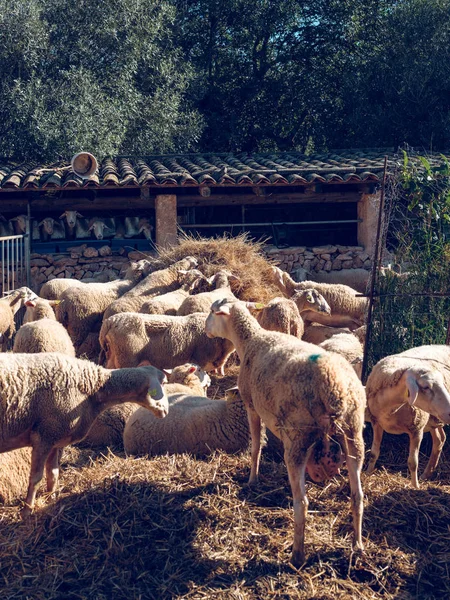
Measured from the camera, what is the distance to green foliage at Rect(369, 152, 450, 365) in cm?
791

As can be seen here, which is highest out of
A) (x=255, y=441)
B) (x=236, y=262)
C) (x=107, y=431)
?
(x=236, y=262)

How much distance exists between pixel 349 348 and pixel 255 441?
2.74 m

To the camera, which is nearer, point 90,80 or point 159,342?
point 159,342

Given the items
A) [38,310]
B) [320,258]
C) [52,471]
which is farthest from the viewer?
[320,258]

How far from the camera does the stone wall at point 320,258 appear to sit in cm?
1422

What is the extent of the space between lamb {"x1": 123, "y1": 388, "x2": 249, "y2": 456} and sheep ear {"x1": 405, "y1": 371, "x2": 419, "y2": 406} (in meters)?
1.64

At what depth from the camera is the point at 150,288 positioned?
1177cm

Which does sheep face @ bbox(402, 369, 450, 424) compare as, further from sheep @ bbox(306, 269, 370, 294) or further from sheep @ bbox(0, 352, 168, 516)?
sheep @ bbox(306, 269, 370, 294)

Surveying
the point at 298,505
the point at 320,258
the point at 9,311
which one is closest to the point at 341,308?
the point at 320,258

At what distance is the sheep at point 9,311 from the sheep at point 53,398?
5.27 metres

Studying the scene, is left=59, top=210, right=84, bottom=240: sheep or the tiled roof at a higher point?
the tiled roof

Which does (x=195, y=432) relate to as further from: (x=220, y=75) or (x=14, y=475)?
(x=220, y=75)

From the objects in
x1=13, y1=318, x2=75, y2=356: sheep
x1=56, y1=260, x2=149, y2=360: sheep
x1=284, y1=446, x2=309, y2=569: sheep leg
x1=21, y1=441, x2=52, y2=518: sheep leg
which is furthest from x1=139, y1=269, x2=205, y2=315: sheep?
x1=284, y1=446, x2=309, y2=569: sheep leg

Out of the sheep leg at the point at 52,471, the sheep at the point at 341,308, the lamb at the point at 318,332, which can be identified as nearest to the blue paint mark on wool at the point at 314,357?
the sheep leg at the point at 52,471
